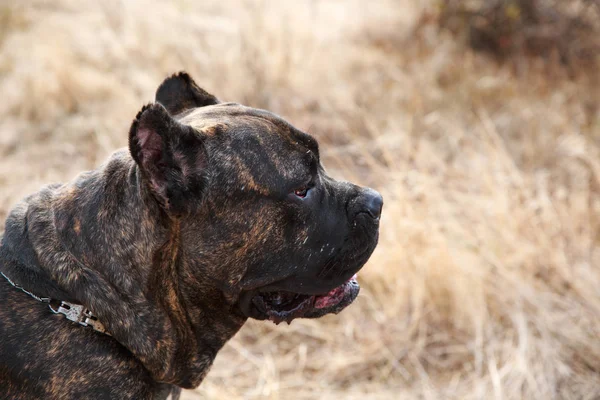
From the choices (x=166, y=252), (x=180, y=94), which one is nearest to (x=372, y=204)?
(x=166, y=252)

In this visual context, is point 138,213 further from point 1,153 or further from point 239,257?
point 1,153

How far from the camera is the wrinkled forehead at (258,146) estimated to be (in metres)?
2.68

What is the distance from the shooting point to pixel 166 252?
8.63ft

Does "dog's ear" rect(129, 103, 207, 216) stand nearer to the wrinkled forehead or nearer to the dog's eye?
the wrinkled forehead

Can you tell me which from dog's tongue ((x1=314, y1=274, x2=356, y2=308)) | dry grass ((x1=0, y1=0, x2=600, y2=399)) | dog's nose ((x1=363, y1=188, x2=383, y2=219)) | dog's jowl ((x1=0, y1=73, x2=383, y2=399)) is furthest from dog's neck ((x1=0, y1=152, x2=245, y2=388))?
dry grass ((x1=0, y1=0, x2=600, y2=399))

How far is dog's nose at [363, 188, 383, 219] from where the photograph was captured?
2.90 metres

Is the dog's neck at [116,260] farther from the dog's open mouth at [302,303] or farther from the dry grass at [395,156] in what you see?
the dry grass at [395,156]

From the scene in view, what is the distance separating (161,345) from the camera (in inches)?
104

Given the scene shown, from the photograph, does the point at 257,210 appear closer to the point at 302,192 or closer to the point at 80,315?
the point at 302,192

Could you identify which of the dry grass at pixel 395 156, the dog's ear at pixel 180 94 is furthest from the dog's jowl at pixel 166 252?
the dry grass at pixel 395 156

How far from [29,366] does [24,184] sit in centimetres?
362

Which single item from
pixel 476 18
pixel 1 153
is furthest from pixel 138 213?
pixel 476 18

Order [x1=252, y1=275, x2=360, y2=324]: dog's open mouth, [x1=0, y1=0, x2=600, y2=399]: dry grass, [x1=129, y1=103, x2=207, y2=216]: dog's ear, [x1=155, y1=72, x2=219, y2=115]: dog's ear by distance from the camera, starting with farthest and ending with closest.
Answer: [x1=0, y1=0, x2=600, y2=399]: dry grass → [x1=155, y1=72, x2=219, y2=115]: dog's ear → [x1=252, y1=275, x2=360, y2=324]: dog's open mouth → [x1=129, y1=103, x2=207, y2=216]: dog's ear

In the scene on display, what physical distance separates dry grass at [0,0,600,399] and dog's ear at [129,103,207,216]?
176 cm
